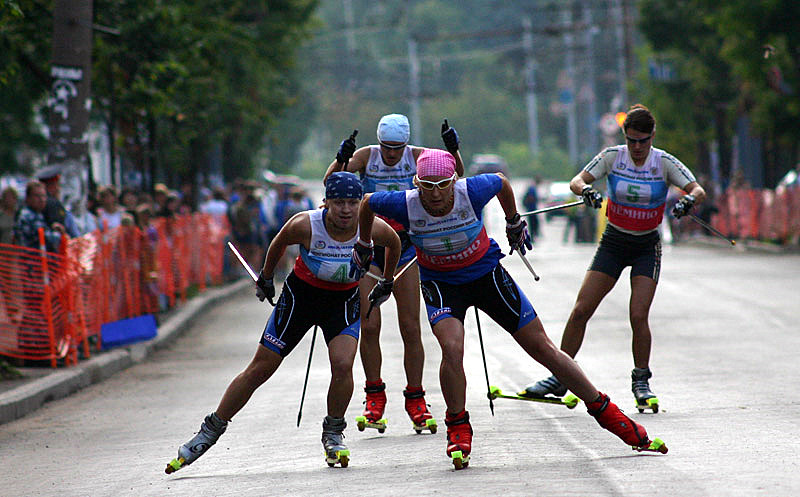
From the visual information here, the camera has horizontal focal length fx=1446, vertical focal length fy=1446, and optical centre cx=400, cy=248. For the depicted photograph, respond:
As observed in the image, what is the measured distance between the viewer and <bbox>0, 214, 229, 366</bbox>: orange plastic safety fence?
14.2 metres

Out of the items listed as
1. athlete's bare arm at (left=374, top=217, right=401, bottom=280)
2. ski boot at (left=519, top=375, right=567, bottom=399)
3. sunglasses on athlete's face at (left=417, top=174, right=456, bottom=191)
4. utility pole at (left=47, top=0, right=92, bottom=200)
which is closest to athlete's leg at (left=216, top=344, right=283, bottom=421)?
athlete's bare arm at (left=374, top=217, right=401, bottom=280)

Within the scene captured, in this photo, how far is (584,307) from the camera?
412 inches

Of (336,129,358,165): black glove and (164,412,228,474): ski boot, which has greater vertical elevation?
(336,129,358,165): black glove

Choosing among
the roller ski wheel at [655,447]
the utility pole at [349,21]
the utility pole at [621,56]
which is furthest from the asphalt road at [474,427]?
the utility pole at [349,21]

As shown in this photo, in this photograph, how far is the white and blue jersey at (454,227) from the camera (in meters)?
8.42

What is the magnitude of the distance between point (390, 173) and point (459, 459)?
8.35ft

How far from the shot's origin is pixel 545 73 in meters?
116

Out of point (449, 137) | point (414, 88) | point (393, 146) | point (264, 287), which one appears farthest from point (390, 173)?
point (414, 88)

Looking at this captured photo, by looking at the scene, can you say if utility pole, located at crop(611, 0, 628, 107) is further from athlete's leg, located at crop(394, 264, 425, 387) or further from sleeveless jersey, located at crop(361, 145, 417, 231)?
athlete's leg, located at crop(394, 264, 425, 387)

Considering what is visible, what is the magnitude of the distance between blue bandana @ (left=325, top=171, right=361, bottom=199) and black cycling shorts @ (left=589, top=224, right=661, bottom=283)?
8.72ft

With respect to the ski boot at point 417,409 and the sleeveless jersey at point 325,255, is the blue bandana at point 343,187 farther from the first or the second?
the ski boot at point 417,409

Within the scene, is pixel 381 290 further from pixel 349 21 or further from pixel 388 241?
pixel 349 21

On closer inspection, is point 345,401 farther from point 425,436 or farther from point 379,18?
Result: point 379,18

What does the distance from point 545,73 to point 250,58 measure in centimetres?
8606
